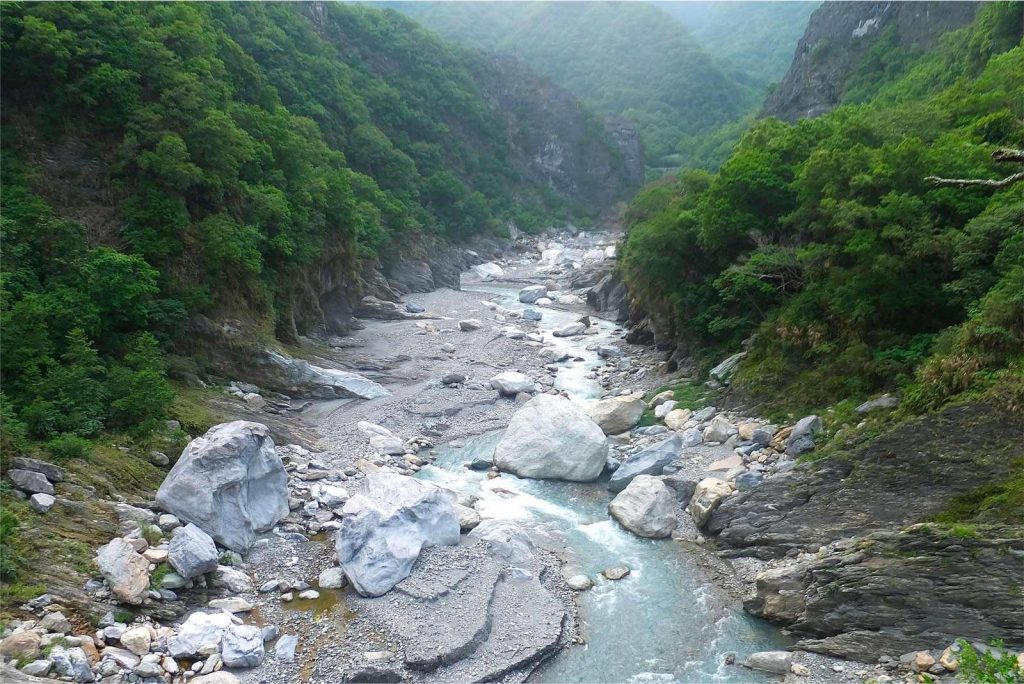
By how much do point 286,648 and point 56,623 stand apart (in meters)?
3.36

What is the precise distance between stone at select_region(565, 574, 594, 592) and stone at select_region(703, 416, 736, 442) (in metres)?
6.64

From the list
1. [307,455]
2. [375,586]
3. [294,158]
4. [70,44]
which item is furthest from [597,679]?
[294,158]

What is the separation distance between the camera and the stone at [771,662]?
11.1 meters

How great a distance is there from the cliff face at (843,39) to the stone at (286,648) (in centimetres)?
5162

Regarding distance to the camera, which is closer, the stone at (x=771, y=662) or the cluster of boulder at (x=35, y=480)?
the stone at (x=771, y=662)

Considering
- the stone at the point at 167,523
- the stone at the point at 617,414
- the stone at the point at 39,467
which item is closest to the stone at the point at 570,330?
the stone at the point at 617,414

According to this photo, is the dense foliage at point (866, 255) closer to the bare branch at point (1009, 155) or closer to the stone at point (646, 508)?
the stone at point (646, 508)

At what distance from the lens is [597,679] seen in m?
11.2

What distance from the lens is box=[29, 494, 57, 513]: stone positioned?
485 inches

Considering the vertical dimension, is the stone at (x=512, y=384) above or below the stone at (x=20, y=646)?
above

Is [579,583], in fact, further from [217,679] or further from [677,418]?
[677,418]

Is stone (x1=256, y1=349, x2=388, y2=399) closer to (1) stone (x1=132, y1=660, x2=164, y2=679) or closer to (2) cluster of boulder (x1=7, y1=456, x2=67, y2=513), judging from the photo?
(2) cluster of boulder (x1=7, y1=456, x2=67, y2=513)

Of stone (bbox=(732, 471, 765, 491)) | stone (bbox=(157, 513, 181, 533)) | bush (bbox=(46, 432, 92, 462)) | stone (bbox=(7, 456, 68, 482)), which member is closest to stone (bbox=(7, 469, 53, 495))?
stone (bbox=(7, 456, 68, 482))

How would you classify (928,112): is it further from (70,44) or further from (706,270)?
(70,44)
